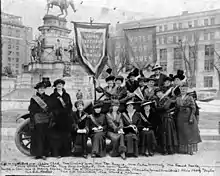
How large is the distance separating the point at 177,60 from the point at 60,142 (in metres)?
2.65

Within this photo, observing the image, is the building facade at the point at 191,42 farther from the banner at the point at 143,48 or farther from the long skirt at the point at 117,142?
the long skirt at the point at 117,142

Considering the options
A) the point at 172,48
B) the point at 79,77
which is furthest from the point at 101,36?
the point at 172,48

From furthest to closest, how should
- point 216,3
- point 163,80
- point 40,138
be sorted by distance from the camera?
1. point 216,3
2. point 163,80
3. point 40,138

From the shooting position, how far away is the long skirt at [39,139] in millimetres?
5410

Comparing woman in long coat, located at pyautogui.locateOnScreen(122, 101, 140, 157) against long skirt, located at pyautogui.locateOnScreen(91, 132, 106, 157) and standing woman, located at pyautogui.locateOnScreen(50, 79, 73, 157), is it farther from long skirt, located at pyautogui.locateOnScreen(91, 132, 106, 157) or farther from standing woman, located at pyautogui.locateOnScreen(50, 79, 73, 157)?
standing woman, located at pyautogui.locateOnScreen(50, 79, 73, 157)

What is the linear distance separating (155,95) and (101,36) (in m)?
1.51

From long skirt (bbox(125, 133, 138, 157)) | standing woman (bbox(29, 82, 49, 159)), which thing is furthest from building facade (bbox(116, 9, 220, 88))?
standing woman (bbox(29, 82, 49, 159))

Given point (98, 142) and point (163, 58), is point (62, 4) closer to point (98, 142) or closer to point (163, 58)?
point (163, 58)

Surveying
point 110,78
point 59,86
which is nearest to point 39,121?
point 59,86

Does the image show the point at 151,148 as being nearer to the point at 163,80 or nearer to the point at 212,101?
the point at 163,80

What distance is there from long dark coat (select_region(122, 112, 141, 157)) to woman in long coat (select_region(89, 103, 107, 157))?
33 centimetres

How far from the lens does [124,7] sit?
651cm

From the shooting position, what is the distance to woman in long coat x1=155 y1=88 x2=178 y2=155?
551cm

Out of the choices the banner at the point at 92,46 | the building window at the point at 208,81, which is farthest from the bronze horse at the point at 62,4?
the building window at the point at 208,81
